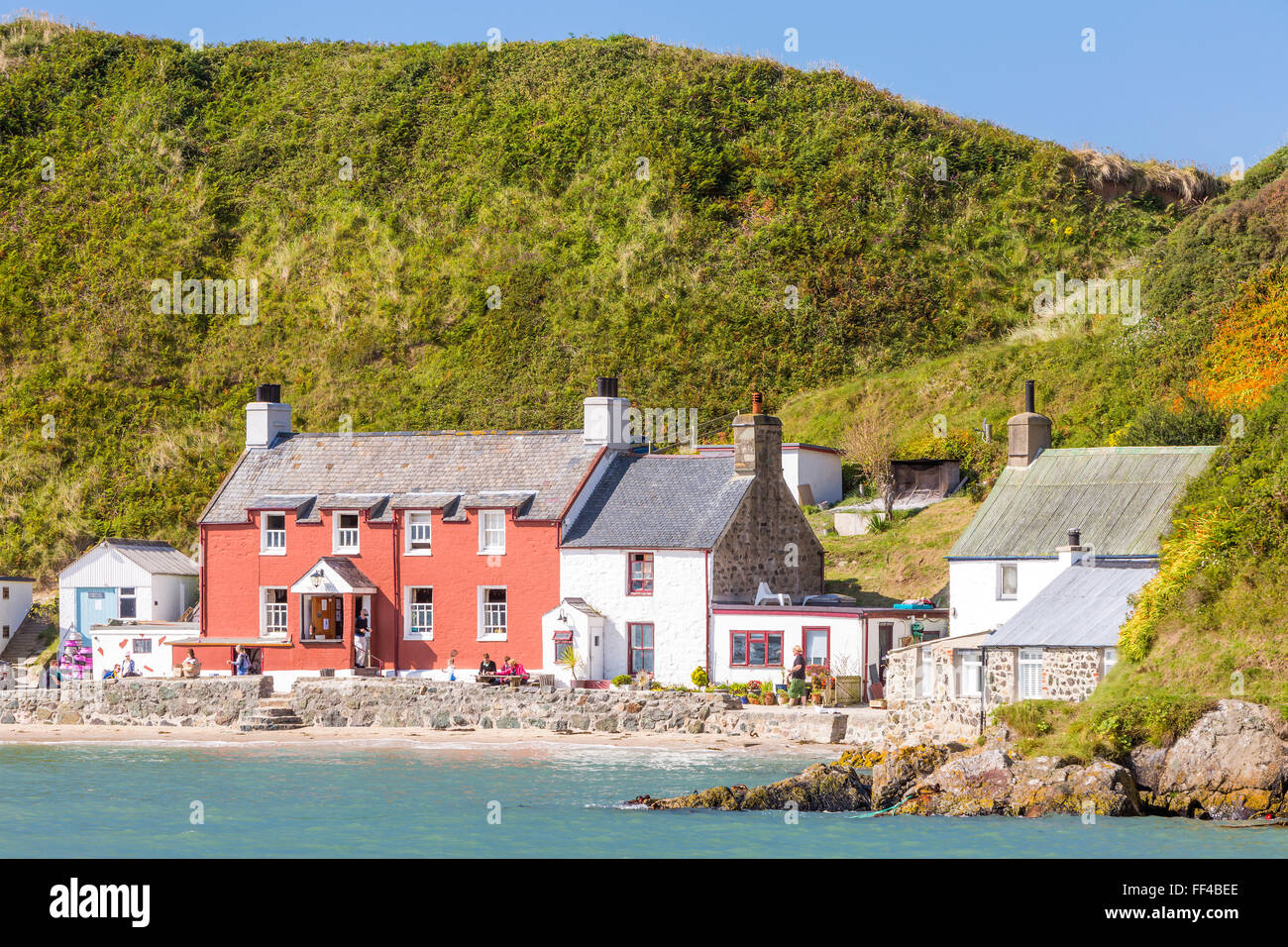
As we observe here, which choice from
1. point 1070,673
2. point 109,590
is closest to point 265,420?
point 109,590

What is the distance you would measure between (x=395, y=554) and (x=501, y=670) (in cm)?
538

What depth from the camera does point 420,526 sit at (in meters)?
50.9

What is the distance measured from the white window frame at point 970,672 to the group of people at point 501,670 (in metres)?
14.2

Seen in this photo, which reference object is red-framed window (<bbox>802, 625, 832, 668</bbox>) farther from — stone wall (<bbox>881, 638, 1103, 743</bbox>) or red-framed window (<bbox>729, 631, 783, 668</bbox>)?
stone wall (<bbox>881, 638, 1103, 743</bbox>)

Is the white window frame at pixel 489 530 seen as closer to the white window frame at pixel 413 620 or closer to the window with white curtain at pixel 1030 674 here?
the white window frame at pixel 413 620

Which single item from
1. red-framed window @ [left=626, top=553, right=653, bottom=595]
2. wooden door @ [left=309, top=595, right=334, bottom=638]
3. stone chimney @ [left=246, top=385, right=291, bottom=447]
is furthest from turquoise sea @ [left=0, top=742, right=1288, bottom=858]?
stone chimney @ [left=246, top=385, right=291, bottom=447]

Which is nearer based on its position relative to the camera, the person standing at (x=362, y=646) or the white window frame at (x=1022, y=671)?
the white window frame at (x=1022, y=671)

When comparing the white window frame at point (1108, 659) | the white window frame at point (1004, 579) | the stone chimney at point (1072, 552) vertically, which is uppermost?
the stone chimney at point (1072, 552)

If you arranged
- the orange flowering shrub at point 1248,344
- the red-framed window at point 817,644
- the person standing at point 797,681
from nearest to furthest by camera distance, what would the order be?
the person standing at point 797,681 < the red-framed window at point 817,644 < the orange flowering shrub at point 1248,344

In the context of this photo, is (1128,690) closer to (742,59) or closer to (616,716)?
(616,716)

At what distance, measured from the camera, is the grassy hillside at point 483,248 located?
7031 centimetres

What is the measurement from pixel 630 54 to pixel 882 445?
3842 centimetres

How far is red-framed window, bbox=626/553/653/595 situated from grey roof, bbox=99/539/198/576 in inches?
655

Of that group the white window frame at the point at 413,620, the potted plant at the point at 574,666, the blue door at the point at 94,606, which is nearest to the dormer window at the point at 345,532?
the white window frame at the point at 413,620
